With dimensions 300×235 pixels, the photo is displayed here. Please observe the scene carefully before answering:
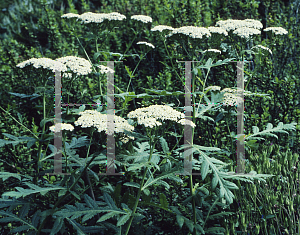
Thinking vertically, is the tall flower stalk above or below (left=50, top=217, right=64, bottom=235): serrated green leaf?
above

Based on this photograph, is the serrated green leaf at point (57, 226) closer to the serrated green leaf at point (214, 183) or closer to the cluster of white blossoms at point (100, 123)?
the cluster of white blossoms at point (100, 123)

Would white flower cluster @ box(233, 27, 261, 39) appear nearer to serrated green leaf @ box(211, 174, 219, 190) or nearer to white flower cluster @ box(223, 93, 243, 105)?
white flower cluster @ box(223, 93, 243, 105)

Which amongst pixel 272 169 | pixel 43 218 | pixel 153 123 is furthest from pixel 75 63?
pixel 272 169

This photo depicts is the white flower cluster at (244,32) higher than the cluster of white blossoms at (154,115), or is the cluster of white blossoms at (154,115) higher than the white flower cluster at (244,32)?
the white flower cluster at (244,32)

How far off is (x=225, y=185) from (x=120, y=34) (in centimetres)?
321

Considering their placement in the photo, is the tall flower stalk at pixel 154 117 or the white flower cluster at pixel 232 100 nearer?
the tall flower stalk at pixel 154 117

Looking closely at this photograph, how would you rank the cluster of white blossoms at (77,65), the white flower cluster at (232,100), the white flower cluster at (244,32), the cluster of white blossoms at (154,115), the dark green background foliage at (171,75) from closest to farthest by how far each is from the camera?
the cluster of white blossoms at (154,115) → the cluster of white blossoms at (77,65) → the white flower cluster at (232,100) → the white flower cluster at (244,32) → the dark green background foliage at (171,75)

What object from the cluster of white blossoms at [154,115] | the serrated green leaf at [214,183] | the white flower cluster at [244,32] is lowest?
the serrated green leaf at [214,183]

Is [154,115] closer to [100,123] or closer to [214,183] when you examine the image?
[100,123]

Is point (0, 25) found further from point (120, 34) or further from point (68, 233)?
point (68, 233)

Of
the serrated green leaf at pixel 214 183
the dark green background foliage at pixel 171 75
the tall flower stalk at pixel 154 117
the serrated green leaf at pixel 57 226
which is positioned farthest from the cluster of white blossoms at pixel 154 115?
the serrated green leaf at pixel 57 226

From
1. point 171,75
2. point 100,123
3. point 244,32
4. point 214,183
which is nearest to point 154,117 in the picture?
point 100,123

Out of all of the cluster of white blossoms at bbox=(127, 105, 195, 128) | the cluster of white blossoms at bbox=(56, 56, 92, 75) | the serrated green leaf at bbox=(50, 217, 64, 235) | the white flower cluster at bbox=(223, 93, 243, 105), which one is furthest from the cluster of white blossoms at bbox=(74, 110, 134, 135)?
the white flower cluster at bbox=(223, 93, 243, 105)

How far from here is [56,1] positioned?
5984mm
